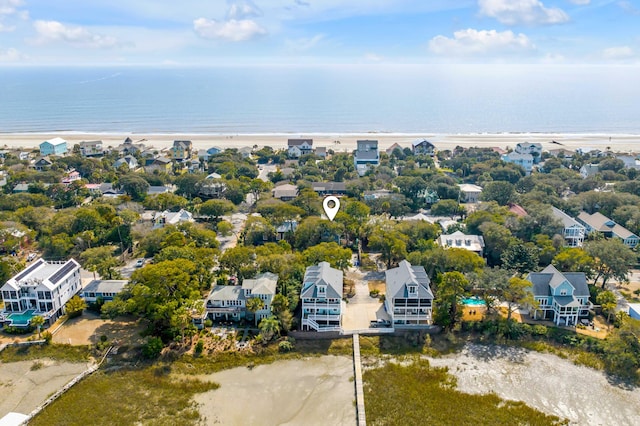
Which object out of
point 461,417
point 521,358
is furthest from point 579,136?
point 461,417

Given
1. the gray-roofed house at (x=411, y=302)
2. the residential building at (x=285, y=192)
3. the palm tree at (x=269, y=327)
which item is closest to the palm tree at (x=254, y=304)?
the palm tree at (x=269, y=327)

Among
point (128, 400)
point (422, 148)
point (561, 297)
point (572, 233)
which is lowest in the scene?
point (128, 400)

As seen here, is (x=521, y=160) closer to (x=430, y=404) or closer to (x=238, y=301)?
(x=238, y=301)

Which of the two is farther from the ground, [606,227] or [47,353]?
[606,227]

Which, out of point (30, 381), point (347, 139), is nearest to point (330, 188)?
point (30, 381)

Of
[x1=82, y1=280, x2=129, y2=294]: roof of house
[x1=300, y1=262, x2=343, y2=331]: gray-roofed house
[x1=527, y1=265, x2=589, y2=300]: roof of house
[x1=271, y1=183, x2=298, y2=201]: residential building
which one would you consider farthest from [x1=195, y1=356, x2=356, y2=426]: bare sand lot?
[x1=271, y1=183, x2=298, y2=201]: residential building

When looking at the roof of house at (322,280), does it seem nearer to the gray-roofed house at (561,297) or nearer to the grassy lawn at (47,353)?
the gray-roofed house at (561,297)
